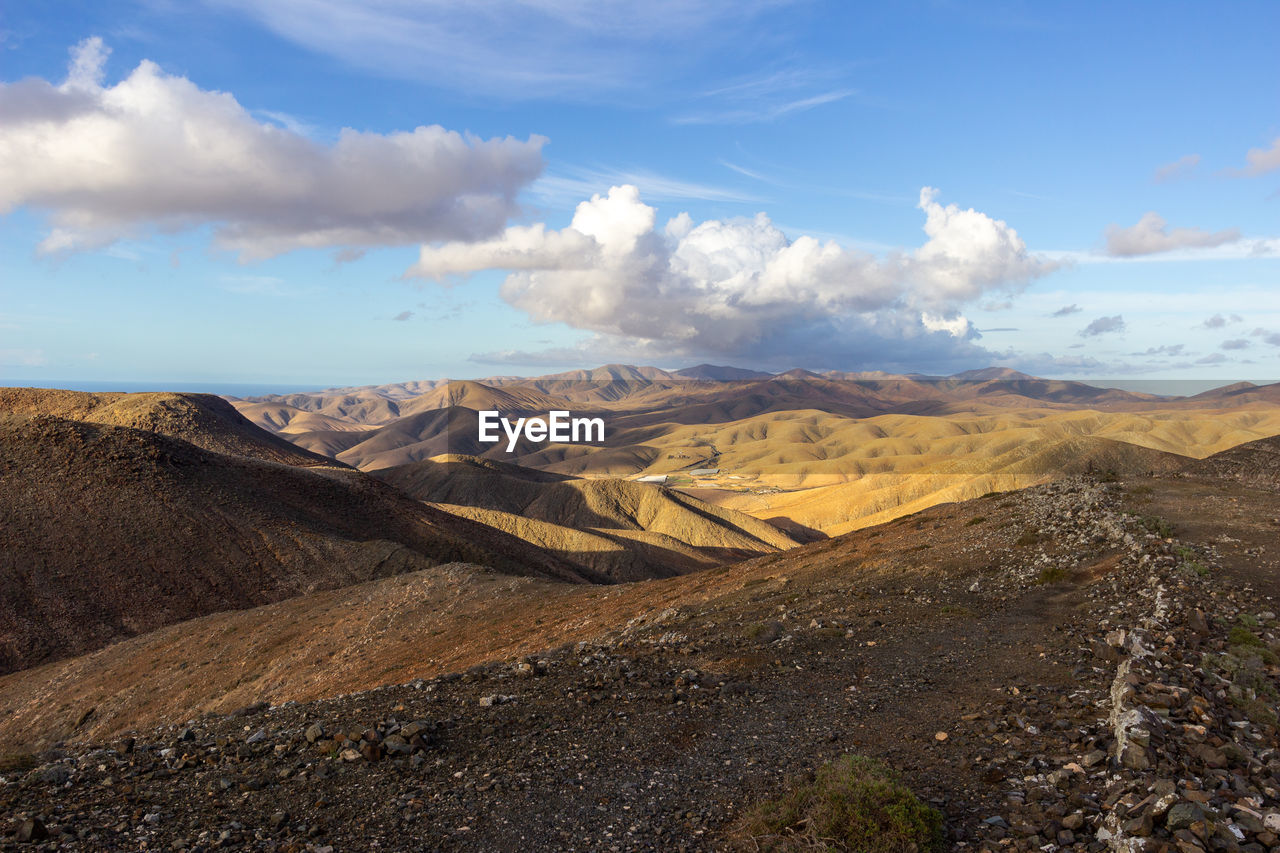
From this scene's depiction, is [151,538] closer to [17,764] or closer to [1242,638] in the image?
[17,764]

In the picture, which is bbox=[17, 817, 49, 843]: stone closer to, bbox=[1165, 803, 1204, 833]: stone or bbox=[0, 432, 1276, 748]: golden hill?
bbox=[1165, 803, 1204, 833]: stone

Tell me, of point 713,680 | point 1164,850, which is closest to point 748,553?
point 713,680

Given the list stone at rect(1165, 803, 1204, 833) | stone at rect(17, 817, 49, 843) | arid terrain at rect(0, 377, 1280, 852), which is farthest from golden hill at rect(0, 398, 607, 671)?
stone at rect(1165, 803, 1204, 833)

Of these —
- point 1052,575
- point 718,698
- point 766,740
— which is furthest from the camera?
point 1052,575

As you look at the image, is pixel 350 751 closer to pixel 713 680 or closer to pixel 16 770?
pixel 16 770

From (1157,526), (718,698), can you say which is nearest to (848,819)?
(718,698)
